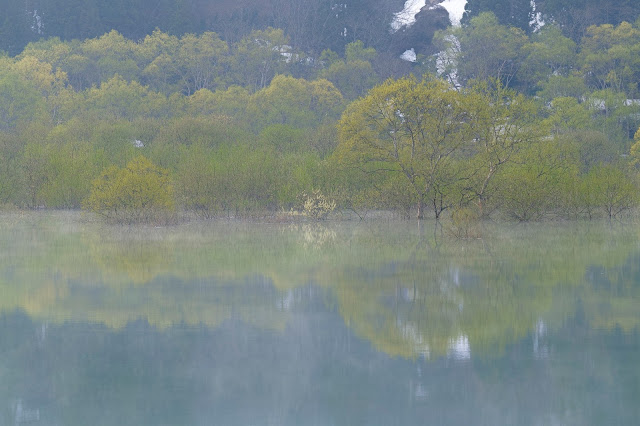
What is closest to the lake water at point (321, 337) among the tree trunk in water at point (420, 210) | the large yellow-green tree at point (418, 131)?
the large yellow-green tree at point (418, 131)

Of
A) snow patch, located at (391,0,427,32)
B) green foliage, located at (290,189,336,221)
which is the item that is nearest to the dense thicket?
snow patch, located at (391,0,427,32)

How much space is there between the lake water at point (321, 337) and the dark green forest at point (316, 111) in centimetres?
951

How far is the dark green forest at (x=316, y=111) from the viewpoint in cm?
3588

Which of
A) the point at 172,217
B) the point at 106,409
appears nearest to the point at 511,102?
the point at 172,217

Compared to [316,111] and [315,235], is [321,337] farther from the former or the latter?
[316,111]

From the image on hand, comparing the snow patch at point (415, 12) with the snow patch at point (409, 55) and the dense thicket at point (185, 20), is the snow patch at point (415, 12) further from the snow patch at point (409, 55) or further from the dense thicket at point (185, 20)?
the snow patch at point (409, 55)

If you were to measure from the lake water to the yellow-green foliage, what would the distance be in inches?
423

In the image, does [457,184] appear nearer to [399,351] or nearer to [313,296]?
[313,296]

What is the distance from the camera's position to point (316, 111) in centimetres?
8238

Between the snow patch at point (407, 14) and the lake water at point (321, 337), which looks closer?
the lake water at point (321, 337)

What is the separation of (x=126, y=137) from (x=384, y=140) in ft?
75.5

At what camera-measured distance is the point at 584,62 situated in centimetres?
8550

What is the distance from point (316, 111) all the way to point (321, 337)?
71506 millimetres

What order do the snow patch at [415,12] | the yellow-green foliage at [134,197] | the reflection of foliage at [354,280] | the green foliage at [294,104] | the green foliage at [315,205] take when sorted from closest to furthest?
1. the reflection of foliage at [354,280]
2. the yellow-green foliage at [134,197]
3. the green foliage at [315,205]
4. the green foliage at [294,104]
5. the snow patch at [415,12]
